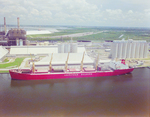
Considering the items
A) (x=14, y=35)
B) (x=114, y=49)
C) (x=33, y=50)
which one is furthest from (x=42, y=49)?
(x=114, y=49)

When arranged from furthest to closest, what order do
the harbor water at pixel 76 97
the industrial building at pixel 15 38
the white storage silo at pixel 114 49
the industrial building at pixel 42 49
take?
Answer: the industrial building at pixel 15 38, the white storage silo at pixel 114 49, the industrial building at pixel 42 49, the harbor water at pixel 76 97

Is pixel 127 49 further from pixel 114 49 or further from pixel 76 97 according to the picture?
pixel 76 97

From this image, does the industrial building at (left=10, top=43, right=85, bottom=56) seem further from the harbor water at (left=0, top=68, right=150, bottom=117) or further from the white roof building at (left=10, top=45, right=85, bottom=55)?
the harbor water at (left=0, top=68, right=150, bottom=117)

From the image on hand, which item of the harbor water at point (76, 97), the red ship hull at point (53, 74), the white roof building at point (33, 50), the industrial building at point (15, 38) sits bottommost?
the harbor water at point (76, 97)

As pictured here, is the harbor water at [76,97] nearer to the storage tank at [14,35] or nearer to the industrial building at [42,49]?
the industrial building at [42,49]

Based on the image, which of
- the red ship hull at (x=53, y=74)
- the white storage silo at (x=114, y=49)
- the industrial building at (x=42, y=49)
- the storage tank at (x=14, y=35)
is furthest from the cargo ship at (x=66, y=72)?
the storage tank at (x=14, y=35)

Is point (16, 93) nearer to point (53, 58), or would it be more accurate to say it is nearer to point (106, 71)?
point (53, 58)

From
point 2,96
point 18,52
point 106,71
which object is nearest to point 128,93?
point 106,71
